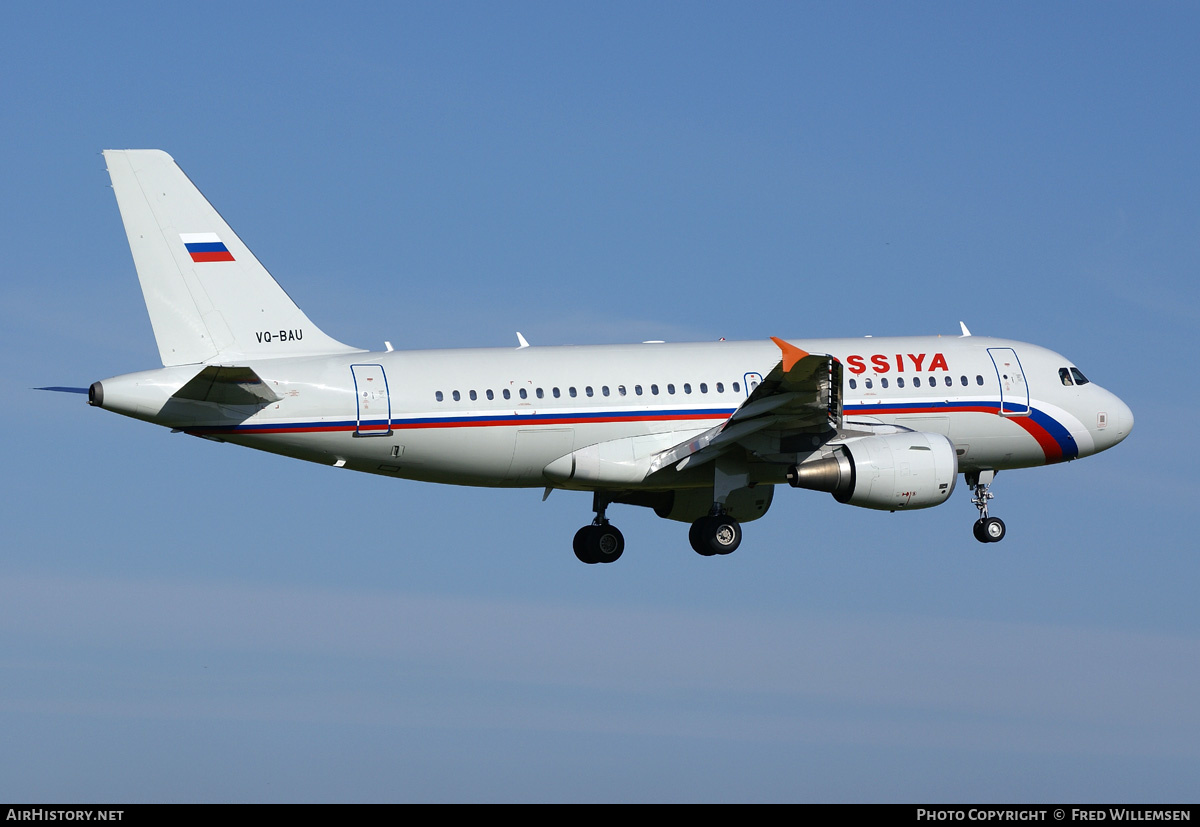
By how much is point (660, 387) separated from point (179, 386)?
39.4 feet

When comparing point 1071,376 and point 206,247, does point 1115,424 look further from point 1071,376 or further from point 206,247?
point 206,247

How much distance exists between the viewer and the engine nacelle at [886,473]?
41.7m

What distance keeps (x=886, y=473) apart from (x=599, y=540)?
8.85 metres

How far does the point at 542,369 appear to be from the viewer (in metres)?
42.7

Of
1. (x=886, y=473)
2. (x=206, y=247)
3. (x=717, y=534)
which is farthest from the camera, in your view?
(x=717, y=534)

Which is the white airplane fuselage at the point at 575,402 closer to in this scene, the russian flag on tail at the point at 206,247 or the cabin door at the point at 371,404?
the cabin door at the point at 371,404

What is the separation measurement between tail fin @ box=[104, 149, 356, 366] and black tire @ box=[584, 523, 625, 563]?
9726 mm

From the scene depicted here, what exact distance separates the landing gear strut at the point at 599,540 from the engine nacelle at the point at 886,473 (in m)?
6.38

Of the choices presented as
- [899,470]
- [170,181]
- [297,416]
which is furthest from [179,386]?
[899,470]

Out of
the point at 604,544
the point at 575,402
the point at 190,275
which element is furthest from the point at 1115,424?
the point at 190,275

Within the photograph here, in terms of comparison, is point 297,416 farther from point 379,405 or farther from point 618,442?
point 618,442

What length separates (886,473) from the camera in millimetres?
41656

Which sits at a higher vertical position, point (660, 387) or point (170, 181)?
point (170, 181)

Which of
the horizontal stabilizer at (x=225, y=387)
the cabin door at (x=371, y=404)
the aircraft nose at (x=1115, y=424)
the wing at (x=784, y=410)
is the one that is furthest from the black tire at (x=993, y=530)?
the horizontal stabilizer at (x=225, y=387)
